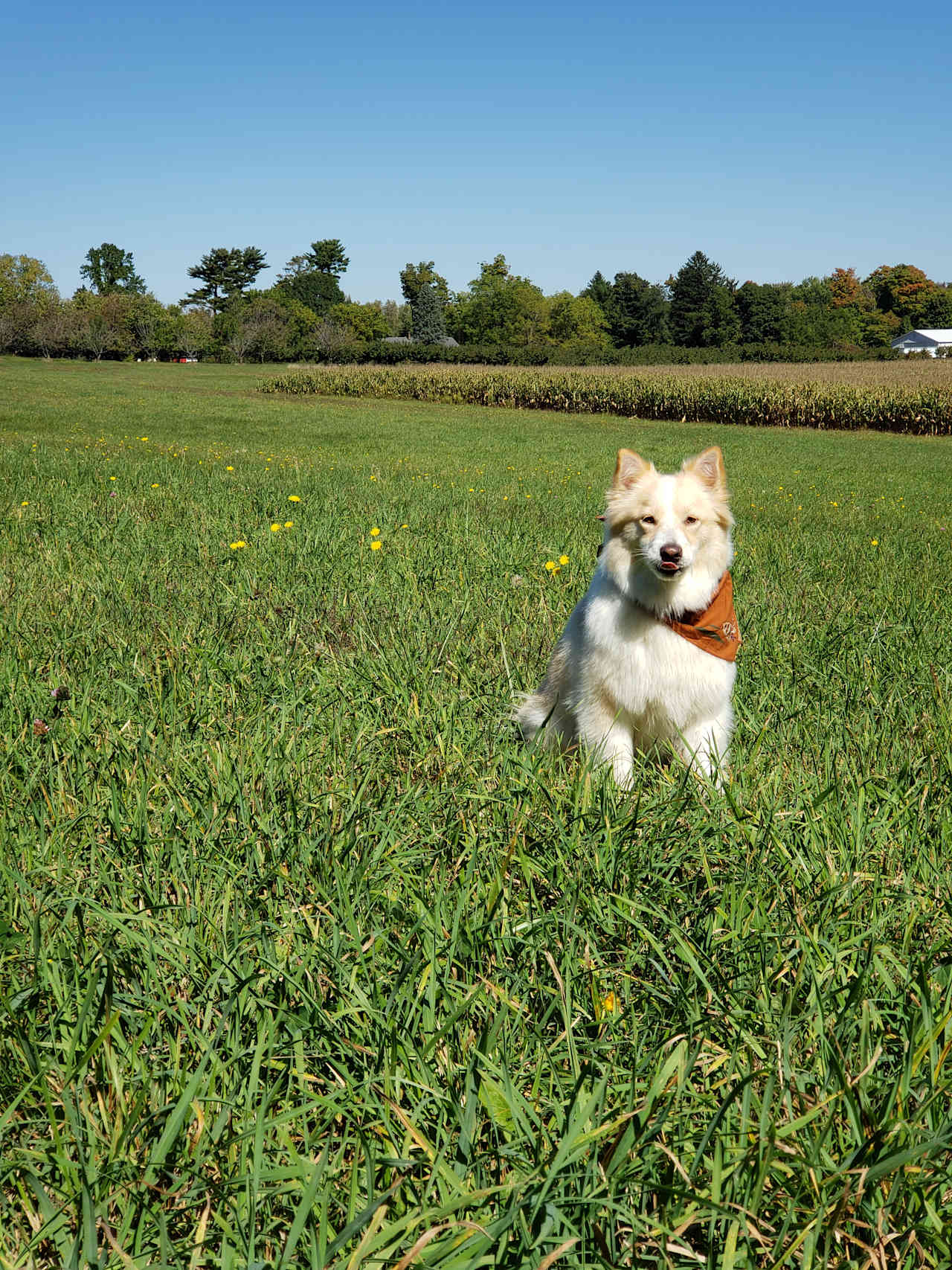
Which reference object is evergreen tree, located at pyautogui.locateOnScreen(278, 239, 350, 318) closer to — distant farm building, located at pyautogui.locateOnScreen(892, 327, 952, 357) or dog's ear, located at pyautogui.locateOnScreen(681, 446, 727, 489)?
distant farm building, located at pyautogui.locateOnScreen(892, 327, 952, 357)

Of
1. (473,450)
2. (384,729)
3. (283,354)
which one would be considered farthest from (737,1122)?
(283,354)

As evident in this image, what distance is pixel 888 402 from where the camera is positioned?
91.9ft

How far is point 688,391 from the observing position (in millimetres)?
32094

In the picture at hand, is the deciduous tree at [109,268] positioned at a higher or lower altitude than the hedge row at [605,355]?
higher

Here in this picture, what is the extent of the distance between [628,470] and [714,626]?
65 centimetres

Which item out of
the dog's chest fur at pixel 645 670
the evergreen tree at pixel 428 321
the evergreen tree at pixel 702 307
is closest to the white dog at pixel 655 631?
the dog's chest fur at pixel 645 670

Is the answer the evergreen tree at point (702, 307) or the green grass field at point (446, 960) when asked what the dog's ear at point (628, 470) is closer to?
the green grass field at point (446, 960)

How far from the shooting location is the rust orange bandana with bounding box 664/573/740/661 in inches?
116

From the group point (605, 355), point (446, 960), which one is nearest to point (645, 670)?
point (446, 960)

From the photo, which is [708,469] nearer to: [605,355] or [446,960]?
[446,960]

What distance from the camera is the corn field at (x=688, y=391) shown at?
2823 cm

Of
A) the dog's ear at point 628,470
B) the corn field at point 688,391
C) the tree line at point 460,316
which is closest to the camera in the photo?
the dog's ear at point 628,470

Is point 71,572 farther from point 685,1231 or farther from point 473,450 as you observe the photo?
point 473,450

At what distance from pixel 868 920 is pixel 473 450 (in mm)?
14889
